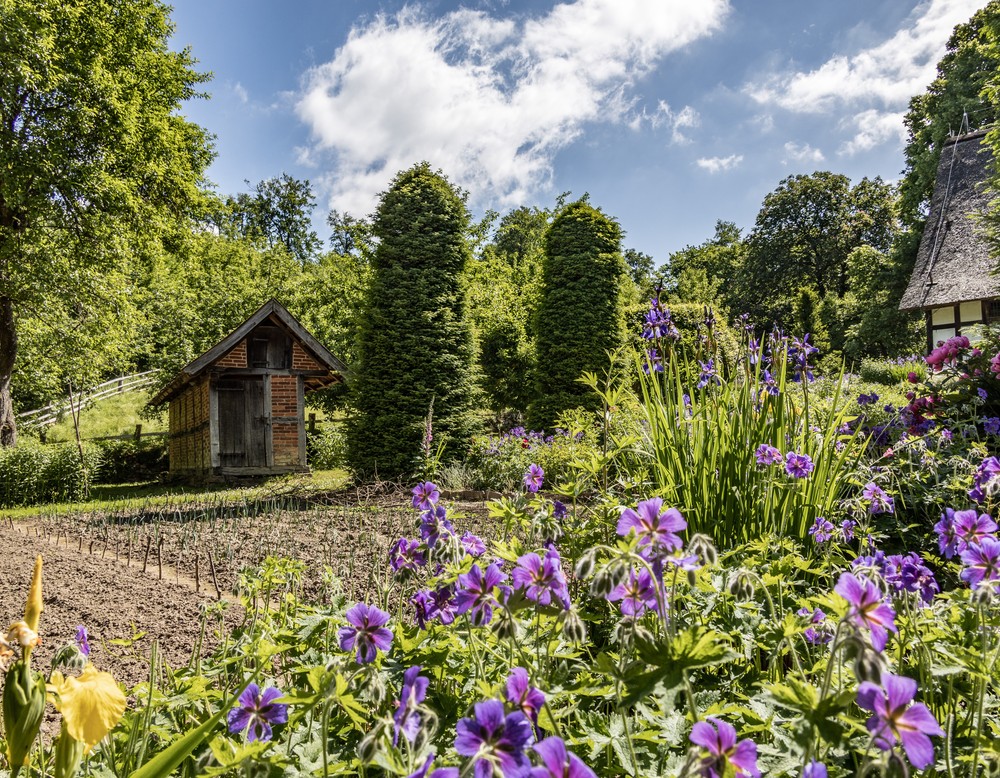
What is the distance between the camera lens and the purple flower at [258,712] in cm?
130

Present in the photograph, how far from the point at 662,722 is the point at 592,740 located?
0.16 m

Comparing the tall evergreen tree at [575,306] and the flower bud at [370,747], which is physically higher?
the tall evergreen tree at [575,306]

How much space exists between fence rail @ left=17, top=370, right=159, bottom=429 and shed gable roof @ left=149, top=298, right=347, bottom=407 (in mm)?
8070

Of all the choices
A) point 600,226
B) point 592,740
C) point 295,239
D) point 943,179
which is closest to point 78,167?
point 600,226

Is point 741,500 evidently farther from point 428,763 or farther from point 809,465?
point 428,763

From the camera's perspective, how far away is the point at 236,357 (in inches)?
584

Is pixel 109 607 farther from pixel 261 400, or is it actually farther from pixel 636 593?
pixel 261 400

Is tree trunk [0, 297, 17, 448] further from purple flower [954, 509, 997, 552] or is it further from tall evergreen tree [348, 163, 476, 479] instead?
purple flower [954, 509, 997, 552]

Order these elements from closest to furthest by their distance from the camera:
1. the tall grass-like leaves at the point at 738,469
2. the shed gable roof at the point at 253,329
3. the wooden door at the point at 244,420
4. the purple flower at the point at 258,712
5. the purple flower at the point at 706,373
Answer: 1. the purple flower at the point at 258,712
2. the tall grass-like leaves at the point at 738,469
3. the purple flower at the point at 706,373
4. the shed gable roof at the point at 253,329
5. the wooden door at the point at 244,420

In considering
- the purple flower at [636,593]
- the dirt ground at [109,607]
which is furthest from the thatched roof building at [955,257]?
the purple flower at [636,593]

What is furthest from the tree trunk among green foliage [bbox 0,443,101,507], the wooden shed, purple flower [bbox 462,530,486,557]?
purple flower [bbox 462,530,486,557]

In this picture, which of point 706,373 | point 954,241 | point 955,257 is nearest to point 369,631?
point 706,373

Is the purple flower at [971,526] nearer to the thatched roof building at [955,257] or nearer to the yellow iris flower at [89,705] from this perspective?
the yellow iris flower at [89,705]

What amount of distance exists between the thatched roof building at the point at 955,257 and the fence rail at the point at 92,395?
2379cm
